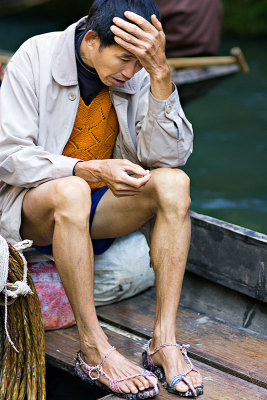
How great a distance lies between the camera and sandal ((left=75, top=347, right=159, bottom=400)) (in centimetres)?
210

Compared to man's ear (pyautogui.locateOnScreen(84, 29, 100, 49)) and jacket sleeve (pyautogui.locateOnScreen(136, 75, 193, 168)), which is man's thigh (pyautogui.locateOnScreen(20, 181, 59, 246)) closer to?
jacket sleeve (pyautogui.locateOnScreen(136, 75, 193, 168))

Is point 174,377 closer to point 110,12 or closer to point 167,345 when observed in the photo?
point 167,345

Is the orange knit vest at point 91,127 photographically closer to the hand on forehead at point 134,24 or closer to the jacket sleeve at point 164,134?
the jacket sleeve at point 164,134

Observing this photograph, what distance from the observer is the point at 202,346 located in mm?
2467

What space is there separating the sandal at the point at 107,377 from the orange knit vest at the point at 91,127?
744 millimetres

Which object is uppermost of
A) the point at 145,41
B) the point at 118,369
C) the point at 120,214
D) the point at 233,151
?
the point at 145,41

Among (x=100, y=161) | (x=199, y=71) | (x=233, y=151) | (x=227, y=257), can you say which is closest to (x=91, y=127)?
(x=100, y=161)

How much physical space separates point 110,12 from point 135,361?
118 cm

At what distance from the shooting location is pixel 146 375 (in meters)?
2.15

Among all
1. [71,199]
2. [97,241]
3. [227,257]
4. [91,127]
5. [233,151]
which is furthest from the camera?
[233,151]

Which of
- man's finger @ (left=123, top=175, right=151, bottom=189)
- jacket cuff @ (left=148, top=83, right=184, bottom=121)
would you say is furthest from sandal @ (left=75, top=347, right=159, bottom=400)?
jacket cuff @ (left=148, top=83, right=184, bottom=121)

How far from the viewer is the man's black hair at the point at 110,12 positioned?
86.4 inches

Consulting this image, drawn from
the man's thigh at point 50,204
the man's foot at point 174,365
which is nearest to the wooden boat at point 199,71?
the man's thigh at point 50,204

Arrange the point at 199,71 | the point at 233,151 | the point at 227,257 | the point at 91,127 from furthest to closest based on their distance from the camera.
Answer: the point at 233,151, the point at 199,71, the point at 227,257, the point at 91,127
